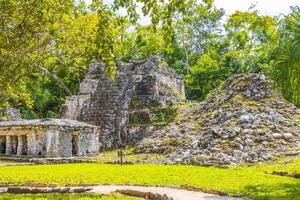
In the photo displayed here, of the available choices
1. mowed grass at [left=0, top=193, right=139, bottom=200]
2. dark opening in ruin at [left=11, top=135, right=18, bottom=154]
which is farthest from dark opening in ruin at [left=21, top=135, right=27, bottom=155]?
mowed grass at [left=0, top=193, right=139, bottom=200]

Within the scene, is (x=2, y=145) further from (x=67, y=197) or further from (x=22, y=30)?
(x=67, y=197)

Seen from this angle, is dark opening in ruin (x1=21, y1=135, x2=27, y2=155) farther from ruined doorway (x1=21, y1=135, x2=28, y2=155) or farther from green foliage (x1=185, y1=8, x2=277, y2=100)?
green foliage (x1=185, y1=8, x2=277, y2=100)

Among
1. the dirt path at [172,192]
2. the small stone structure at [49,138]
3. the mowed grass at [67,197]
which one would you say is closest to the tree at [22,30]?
the mowed grass at [67,197]

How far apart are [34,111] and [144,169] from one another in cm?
2803

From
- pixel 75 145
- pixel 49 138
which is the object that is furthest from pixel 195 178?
pixel 75 145

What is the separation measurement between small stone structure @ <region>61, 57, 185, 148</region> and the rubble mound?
3.89 metres

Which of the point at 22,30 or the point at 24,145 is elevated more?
the point at 22,30

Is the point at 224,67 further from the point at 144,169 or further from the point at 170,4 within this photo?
the point at 170,4

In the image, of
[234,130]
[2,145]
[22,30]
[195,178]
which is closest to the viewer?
[22,30]

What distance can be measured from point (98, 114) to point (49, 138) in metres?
5.47

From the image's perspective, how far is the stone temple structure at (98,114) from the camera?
2584cm

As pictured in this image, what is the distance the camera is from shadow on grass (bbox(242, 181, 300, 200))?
10.9 metres

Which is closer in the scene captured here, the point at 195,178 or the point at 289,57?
the point at 289,57

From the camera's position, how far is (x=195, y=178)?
47.6 feet
